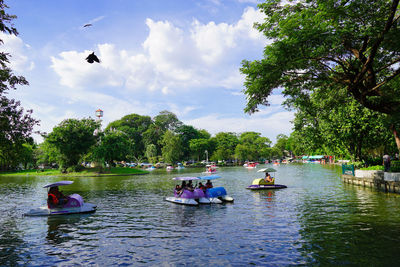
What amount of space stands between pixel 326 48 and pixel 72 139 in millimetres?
70917

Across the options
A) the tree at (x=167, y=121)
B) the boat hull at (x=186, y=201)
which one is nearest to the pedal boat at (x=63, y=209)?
the boat hull at (x=186, y=201)

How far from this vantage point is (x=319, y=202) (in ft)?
79.1

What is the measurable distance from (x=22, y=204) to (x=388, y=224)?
3078 cm

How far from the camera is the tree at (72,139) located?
237 ft

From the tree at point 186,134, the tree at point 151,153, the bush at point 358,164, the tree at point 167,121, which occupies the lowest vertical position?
the bush at point 358,164

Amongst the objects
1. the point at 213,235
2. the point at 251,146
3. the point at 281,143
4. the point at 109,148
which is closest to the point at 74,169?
the point at 109,148

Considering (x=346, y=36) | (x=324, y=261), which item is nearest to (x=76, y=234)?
(x=324, y=261)

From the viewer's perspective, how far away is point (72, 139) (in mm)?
73000

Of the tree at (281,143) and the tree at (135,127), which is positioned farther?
the tree at (281,143)

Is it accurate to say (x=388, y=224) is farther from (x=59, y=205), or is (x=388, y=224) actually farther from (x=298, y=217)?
(x=59, y=205)

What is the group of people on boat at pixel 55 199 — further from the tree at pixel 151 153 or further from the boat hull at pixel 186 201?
the tree at pixel 151 153

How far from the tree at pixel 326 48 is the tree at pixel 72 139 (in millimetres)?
65518

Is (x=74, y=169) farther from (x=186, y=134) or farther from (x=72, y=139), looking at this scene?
(x=186, y=134)

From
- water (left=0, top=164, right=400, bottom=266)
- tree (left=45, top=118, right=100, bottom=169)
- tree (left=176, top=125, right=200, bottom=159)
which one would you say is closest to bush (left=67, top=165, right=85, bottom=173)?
tree (left=45, top=118, right=100, bottom=169)
